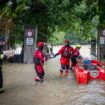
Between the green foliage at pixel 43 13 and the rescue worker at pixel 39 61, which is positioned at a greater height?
the green foliage at pixel 43 13

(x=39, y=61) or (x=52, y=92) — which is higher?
(x=39, y=61)

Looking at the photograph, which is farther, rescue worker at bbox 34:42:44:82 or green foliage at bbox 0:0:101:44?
green foliage at bbox 0:0:101:44

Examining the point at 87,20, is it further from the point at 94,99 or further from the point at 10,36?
the point at 94,99

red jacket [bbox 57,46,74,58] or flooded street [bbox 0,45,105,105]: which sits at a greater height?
red jacket [bbox 57,46,74,58]

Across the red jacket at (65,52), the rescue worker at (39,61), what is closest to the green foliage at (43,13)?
the red jacket at (65,52)

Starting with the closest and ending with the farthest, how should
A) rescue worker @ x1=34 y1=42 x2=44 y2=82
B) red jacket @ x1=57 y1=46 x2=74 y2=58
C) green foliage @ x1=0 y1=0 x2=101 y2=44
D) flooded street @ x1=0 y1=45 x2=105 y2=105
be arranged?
flooded street @ x1=0 y1=45 x2=105 y2=105
rescue worker @ x1=34 y1=42 x2=44 y2=82
red jacket @ x1=57 y1=46 x2=74 y2=58
green foliage @ x1=0 y1=0 x2=101 y2=44

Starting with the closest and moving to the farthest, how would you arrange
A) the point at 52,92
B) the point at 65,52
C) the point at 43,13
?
the point at 52,92 → the point at 65,52 → the point at 43,13

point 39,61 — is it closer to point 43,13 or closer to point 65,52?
point 65,52

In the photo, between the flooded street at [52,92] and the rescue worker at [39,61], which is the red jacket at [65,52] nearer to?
the flooded street at [52,92]

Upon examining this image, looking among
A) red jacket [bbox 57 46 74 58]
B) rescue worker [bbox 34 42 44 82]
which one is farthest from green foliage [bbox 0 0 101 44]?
rescue worker [bbox 34 42 44 82]

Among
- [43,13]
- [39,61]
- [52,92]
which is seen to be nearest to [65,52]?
[39,61]

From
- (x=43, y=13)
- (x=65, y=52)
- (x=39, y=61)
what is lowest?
(x=39, y=61)

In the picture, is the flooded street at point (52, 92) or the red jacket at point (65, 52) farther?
the red jacket at point (65, 52)

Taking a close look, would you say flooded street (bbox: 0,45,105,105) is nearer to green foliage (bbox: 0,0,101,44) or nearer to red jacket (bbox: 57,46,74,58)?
red jacket (bbox: 57,46,74,58)
